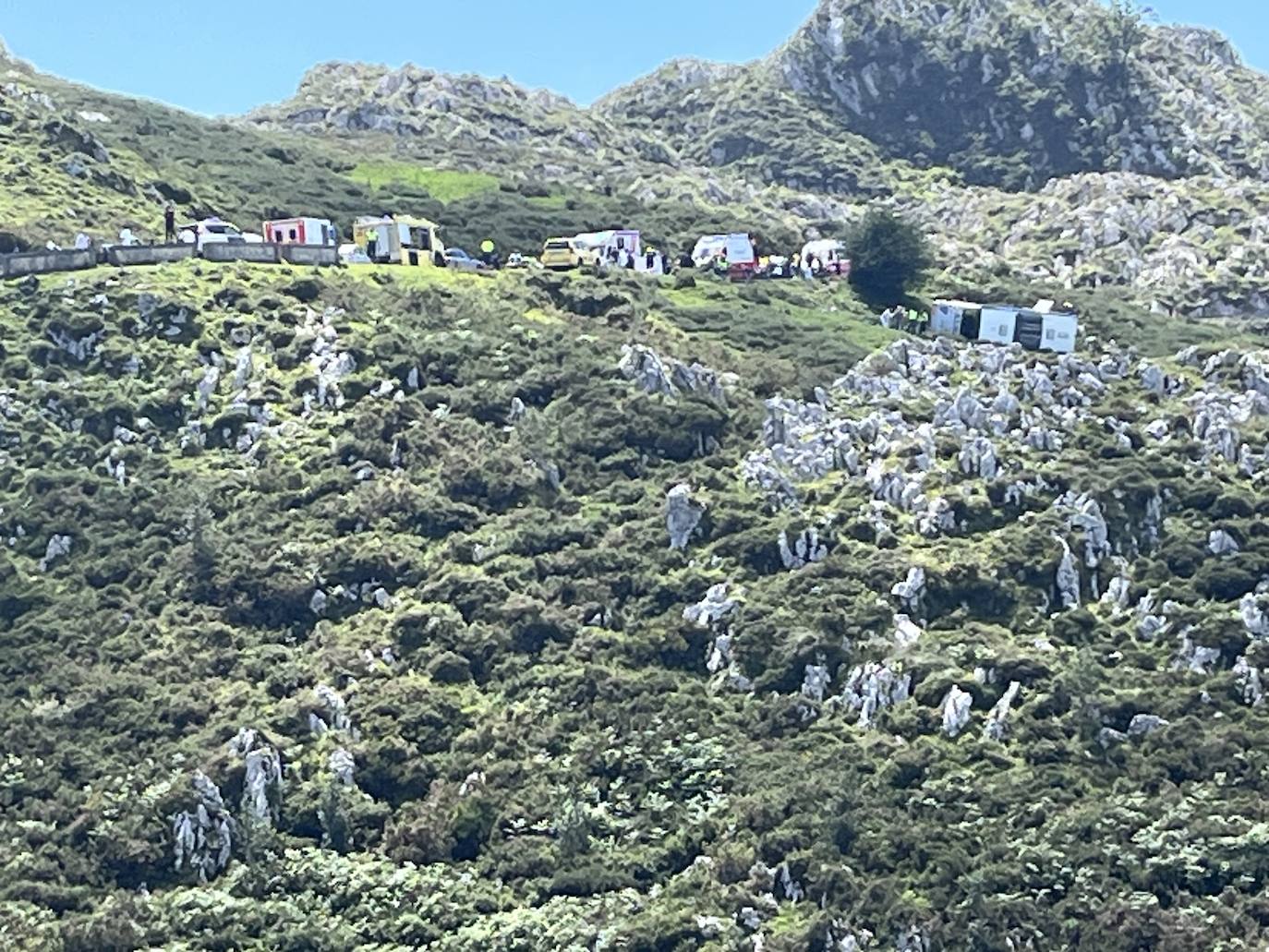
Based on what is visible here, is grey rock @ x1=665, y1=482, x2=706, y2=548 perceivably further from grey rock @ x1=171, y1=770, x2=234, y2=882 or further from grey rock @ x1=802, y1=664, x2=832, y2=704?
grey rock @ x1=171, y1=770, x2=234, y2=882

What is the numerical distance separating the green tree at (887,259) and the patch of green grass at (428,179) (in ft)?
92.2

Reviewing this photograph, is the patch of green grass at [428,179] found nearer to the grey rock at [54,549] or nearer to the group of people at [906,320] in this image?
the group of people at [906,320]

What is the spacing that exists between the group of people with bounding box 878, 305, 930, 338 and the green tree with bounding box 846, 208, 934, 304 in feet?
22.2

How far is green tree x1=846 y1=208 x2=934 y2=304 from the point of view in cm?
13050

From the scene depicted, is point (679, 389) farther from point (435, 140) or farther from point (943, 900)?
point (435, 140)

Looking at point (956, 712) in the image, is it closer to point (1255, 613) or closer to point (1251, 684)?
point (1251, 684)

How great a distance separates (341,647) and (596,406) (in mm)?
20168

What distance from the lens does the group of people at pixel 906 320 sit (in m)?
120

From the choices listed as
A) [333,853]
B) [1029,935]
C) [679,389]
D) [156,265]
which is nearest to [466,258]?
[156,265]

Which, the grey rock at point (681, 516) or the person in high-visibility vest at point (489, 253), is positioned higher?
the person in high-visibility vest at point (489, 253)

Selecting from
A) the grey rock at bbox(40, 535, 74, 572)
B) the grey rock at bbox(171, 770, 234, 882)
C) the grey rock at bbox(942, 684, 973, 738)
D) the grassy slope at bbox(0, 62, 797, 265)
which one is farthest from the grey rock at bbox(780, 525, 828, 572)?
the grassy slope at bbox(0, 62, 797, 265)

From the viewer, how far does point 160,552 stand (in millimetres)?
90438

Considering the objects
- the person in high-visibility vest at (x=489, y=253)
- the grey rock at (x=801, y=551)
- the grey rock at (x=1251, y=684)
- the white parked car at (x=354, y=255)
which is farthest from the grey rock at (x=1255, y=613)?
the person in high-visibility vest at (x=489, y=253)

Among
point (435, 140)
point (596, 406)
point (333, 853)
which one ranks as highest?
point (435, 140)
